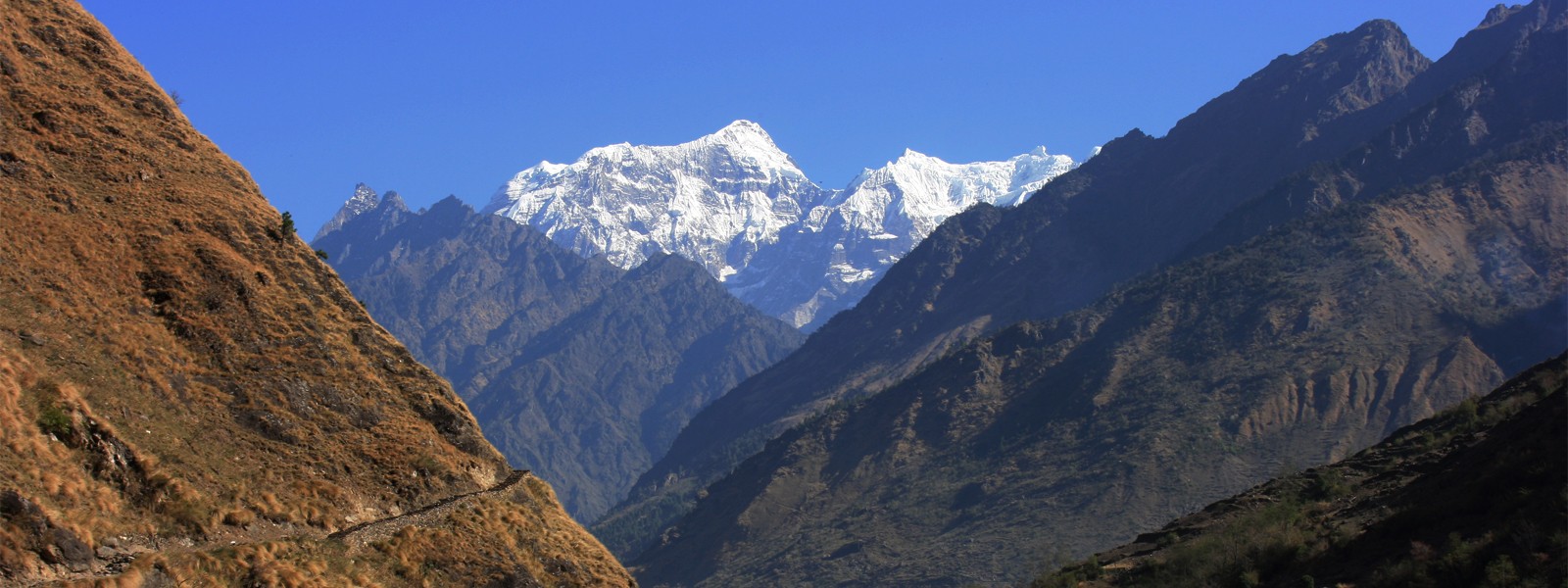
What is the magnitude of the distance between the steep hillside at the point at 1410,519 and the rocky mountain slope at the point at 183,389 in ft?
112

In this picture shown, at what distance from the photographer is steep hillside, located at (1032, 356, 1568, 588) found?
5803 cm

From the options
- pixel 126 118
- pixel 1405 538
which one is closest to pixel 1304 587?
pixel 1405 538

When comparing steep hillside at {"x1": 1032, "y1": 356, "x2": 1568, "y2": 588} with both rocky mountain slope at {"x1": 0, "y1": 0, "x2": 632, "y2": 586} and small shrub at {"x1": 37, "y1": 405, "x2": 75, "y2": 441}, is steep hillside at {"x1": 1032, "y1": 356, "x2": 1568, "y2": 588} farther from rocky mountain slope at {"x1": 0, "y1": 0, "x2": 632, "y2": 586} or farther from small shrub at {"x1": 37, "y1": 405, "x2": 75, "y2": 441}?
small shrub at {"x1": 37, "y1": 405, "x2": 75, "y2": 441}

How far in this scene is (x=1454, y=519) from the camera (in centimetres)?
6500

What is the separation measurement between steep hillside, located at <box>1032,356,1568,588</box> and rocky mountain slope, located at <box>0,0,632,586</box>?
3415 cm

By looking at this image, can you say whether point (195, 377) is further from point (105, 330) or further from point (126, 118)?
point (126, 118)

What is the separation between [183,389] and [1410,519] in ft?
178

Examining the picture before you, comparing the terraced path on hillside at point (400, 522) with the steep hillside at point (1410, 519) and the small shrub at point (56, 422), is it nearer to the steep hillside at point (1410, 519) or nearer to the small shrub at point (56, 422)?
the small shrub at point (56, 422)

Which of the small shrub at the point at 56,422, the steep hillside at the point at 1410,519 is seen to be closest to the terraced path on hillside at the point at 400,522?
the small shrub at the point at 56,422

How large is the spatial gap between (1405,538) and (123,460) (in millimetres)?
54056

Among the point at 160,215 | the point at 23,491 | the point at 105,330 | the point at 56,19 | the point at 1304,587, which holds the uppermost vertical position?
the point at 56,19

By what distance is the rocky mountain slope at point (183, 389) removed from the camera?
146ft

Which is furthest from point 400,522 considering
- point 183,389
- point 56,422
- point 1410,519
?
point 1410,519

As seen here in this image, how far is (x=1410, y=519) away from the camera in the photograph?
221ft
